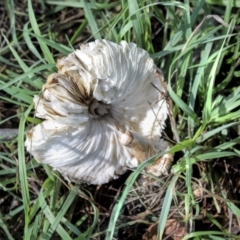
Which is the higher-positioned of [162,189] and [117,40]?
[117,40]

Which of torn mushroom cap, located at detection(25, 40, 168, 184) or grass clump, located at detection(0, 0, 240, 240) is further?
grass clump, located at detection(0, 0, 240, 240)

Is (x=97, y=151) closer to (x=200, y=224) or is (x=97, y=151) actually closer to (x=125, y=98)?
(x=125, y=98)

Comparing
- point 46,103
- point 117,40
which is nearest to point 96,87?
point 46,103

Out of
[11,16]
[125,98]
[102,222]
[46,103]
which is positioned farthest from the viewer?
[11,16]

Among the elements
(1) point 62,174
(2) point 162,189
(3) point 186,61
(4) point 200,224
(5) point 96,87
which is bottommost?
(4) point 200,224

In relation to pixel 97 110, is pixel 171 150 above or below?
below
